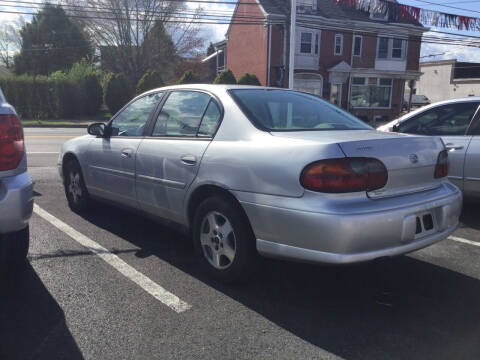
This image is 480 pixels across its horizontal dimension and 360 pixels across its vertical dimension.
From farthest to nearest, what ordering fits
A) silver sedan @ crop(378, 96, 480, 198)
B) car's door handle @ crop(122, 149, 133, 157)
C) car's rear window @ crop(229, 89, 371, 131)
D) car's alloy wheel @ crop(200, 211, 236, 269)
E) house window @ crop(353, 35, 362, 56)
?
house window @ crop(353, 35, 362, 56) → silver sedan @ crop(378, 96, 480, 198) → car's door handle @ crop(122, 149, 133, 157) → car's rear window @ crop(229, 89, 371, 131) → car's alloy wheel @ crop(200, 211, 236, 269)

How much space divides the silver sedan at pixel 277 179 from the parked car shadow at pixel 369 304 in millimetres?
396

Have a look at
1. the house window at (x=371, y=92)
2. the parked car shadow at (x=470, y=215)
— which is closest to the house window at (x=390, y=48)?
the house window at (x=371, y=92)

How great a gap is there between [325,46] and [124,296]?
28584 millimetres

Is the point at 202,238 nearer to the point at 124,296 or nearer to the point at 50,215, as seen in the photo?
the point at 124,296

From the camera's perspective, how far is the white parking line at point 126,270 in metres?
3.08

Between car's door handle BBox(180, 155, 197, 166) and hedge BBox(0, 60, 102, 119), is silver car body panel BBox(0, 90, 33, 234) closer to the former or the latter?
car's door handle BBox(180, 155, 197, 166)

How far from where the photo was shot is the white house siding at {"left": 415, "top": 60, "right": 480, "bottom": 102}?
45.2m

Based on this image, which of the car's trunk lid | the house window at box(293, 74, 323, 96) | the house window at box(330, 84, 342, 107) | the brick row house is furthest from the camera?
the house window at box(330, 84, 342, 107)

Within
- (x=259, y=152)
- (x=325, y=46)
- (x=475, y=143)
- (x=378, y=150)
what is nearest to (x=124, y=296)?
(x=259, y=152)

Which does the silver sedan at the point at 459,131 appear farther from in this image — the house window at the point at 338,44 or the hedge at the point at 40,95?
the house window at the point at 338,44

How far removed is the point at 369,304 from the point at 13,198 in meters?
2.59

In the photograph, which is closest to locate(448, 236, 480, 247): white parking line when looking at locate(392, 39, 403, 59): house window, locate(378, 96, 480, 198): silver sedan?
locate(378, 96, 480, 198): silver sedan

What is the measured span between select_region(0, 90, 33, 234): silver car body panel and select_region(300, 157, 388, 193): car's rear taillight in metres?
1.93

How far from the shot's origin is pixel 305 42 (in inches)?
1120
